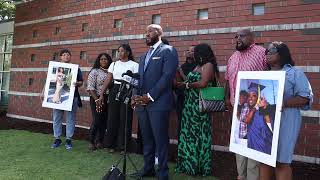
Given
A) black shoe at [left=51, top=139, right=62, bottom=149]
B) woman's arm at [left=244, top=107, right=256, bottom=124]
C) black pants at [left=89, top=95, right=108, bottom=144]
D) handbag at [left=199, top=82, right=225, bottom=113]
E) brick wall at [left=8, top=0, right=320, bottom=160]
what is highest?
brick wall at [left=8, top=0, right=320, bottom=160]

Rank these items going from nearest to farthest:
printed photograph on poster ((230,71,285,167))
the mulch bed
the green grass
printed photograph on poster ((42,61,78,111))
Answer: printed photograph on poster ((230,71,285,167)) → the mulch bed → the green grass → printed photograph on poster ((42,61,78,111))

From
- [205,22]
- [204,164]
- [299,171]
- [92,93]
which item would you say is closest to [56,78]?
[92,93]

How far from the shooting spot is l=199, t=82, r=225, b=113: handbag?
488 cm

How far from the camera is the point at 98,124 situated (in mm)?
6824

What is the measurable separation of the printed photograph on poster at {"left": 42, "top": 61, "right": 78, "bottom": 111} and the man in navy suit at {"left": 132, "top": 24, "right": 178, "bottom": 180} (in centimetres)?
240

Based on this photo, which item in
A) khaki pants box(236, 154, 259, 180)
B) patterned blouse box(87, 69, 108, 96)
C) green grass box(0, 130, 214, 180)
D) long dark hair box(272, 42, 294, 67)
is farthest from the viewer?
patterned blouse box(87, 69, 108, 96)

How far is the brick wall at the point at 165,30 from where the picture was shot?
5.66 m

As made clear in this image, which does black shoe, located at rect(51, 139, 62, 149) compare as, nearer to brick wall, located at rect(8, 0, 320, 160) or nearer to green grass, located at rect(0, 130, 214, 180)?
green grass, located at rect(0, 130, 214, 180)

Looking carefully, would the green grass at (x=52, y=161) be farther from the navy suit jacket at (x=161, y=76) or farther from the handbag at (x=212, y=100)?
the navy suit jacket at (x=161, y=76)

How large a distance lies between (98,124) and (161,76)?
Result: 2.48 metres

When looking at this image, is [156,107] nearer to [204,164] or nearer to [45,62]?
[204,164]

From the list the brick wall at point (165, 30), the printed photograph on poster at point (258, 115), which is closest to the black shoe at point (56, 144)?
the brick wall at point (165, 30)

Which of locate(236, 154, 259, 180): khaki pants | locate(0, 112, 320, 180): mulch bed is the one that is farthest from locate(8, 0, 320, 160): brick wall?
locate(236, 154, 259, 180): khaki pants

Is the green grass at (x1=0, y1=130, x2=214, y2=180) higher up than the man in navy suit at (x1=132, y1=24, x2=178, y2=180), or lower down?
lower down
